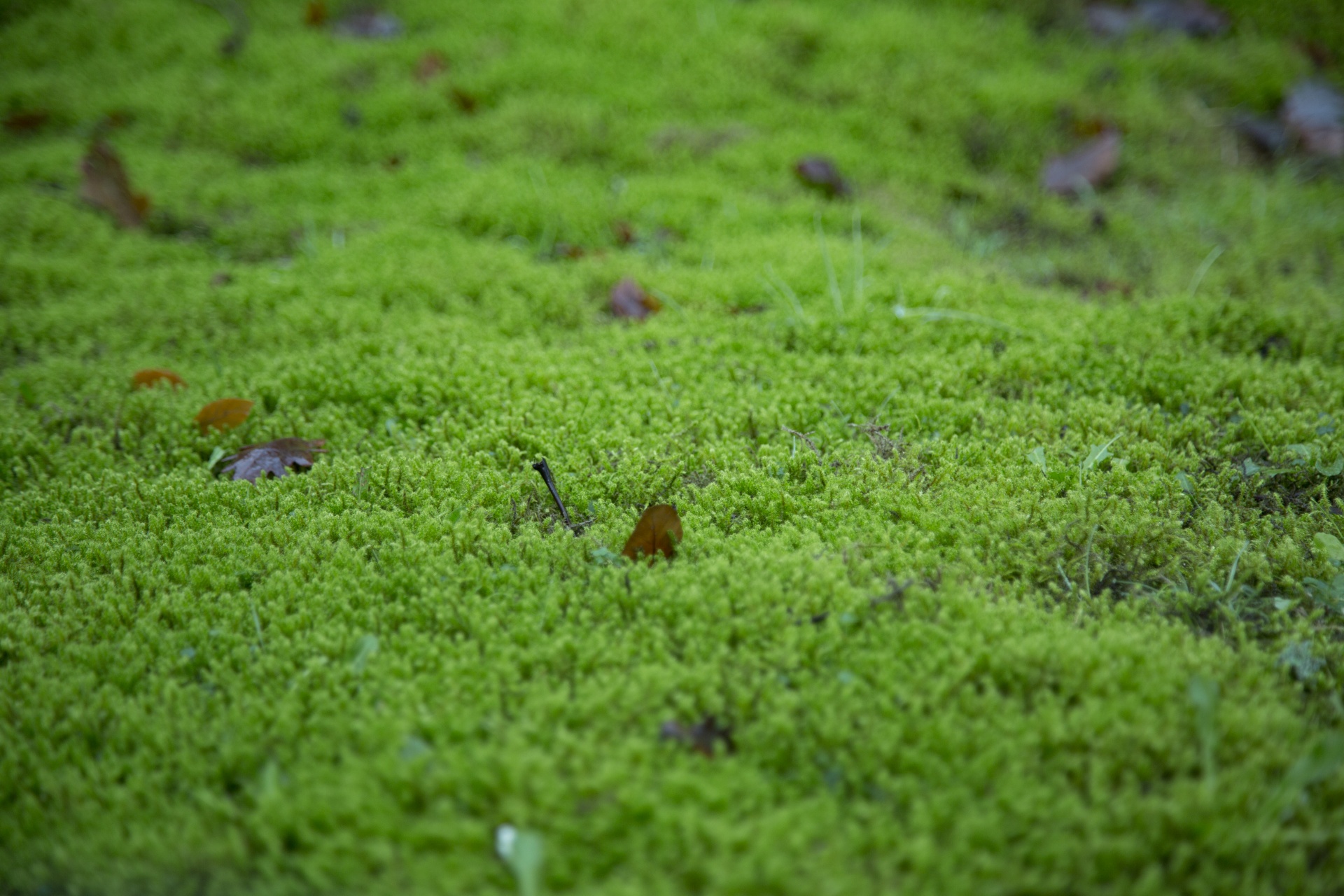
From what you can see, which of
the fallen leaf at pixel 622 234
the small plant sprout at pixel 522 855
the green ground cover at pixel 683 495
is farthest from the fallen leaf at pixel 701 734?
the fallen leaf at pixel 622 234

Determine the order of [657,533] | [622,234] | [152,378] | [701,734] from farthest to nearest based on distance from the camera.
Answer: [622,234] < [152,378] < [657,533] < [701,734]

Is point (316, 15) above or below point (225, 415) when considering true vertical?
above

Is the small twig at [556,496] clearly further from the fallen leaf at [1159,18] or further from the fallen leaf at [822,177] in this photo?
the fallen leaf at [1159,18]

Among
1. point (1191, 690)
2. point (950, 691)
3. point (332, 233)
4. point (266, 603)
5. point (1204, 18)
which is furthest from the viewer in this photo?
point (1204, 18)

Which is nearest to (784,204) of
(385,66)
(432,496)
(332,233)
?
(332,233)

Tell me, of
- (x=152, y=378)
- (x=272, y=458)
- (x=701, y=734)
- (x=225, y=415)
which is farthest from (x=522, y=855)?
(x=152, y=378)

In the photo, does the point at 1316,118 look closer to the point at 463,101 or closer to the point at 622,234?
the point at 622,234

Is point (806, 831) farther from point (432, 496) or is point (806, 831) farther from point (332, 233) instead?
point (332, 233)

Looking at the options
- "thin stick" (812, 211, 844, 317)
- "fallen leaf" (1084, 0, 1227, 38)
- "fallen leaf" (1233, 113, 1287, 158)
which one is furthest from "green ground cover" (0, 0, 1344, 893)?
"fallen leaf" (1084, 0, 1227, 38)
